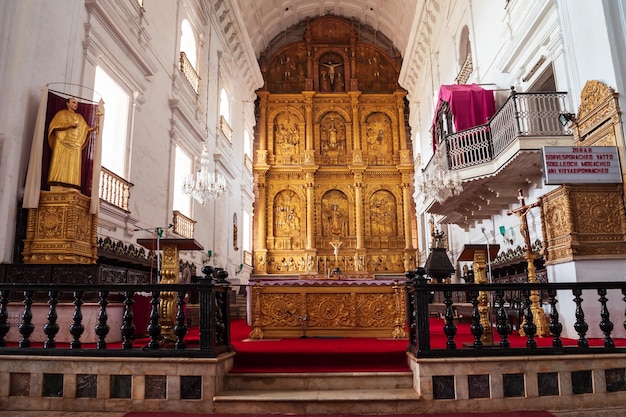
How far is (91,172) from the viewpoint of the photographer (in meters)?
6.57

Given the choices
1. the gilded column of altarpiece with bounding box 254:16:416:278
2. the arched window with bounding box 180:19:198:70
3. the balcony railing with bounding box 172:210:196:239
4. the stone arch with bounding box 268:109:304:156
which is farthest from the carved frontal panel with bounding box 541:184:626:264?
the stone arch with bounding box 268:109:304:156

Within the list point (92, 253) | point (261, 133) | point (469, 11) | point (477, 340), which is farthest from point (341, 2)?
point (477, 340)

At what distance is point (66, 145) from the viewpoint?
244 inches

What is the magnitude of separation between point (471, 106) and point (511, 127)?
2008 mm

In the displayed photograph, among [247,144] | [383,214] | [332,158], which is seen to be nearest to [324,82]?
[332,158]

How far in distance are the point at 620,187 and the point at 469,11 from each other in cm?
716

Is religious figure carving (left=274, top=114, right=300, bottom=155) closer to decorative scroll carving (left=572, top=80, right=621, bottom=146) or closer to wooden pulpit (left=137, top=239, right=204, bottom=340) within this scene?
decorative scroll carving (left=572, top=80, right=621, bottom=146)

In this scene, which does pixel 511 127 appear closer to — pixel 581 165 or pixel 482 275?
pixel 581 165

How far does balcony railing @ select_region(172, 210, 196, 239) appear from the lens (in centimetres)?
1020

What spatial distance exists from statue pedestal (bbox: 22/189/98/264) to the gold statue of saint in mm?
201

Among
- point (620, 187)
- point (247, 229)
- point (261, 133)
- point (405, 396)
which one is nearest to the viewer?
point (405, 396)

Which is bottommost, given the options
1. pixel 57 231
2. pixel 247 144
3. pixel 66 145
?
pixel 57 231

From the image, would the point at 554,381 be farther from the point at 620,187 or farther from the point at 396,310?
the point at 620,187

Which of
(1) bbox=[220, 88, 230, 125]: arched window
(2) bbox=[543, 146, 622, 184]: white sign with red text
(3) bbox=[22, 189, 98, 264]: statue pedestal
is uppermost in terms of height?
(1) bbox=[220, 88, 230, 125]: arched window
